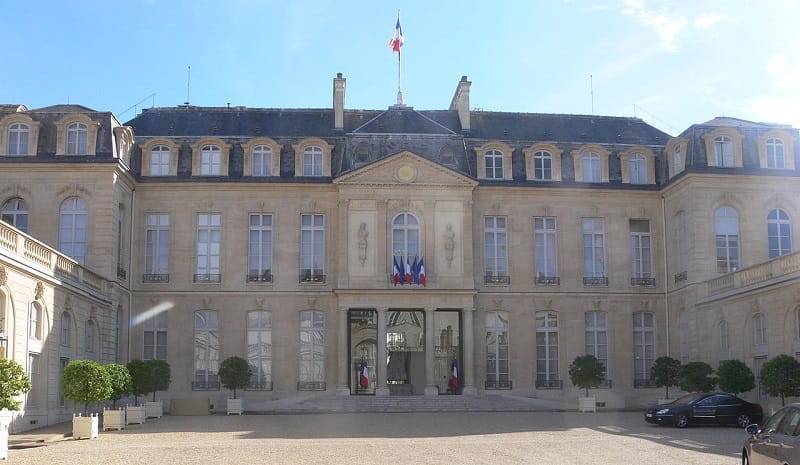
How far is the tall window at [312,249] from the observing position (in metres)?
38.0

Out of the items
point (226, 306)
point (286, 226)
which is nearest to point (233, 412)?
point (226, 306)

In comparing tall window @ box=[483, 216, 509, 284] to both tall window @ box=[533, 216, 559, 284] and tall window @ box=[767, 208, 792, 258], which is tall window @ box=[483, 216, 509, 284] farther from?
tall window @ box=[767, 208, 792, 258]

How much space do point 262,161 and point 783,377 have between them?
2045 cm

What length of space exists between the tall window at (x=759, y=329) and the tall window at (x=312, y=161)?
16.3 m

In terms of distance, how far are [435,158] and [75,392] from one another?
17469 mm

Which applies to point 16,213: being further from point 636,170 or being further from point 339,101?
point 636,170

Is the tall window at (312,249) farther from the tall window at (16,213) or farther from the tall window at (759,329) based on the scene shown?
the tall window at (759,329)

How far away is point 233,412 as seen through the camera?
34.1 meters

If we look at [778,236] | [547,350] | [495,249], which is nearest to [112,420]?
[495,249]

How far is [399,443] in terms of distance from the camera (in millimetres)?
21453

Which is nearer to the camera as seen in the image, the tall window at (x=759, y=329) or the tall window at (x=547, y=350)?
the tall window at (x=759, y=329)

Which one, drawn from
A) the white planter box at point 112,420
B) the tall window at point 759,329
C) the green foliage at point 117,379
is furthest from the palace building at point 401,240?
the white planter box at point 112,420

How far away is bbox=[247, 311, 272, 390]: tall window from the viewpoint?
37406mm

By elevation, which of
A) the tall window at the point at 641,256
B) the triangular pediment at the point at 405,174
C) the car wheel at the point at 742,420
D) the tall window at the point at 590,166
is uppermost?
the tall window at the point at 590,166
